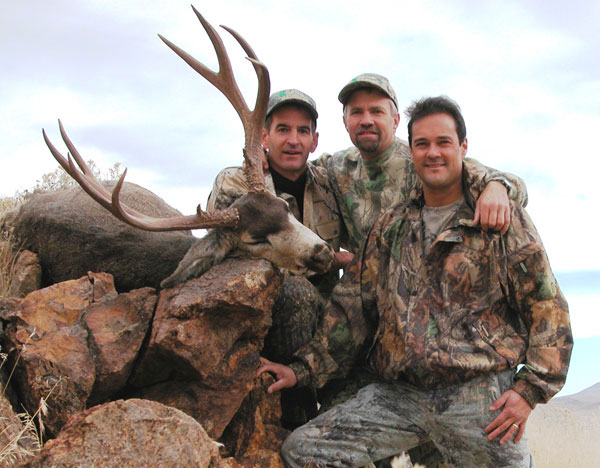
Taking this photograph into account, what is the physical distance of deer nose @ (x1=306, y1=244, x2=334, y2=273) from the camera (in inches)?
177

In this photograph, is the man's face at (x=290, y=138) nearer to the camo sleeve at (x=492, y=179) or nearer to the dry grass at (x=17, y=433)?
the camo sleeve at (x=492, y=179)

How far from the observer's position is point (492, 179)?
4.57 metres

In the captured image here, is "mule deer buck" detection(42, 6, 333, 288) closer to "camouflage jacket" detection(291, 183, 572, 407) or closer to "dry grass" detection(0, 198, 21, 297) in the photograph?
"camouflage jacket" detection(291, 183, 572, 407)

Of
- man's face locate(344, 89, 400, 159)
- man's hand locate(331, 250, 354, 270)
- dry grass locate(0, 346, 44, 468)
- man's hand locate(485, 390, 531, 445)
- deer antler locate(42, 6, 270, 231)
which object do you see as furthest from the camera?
man's face locate(344, 89, 400, 159)

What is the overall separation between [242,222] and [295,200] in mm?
1331

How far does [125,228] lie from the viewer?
5.18 meters

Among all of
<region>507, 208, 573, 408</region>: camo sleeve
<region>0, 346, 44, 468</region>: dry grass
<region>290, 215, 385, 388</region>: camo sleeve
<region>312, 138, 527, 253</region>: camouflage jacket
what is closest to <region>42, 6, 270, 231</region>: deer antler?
<region>290, 215, 385, 388</region>: camo sleeve

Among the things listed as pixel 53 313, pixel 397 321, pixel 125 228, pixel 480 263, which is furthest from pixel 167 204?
pixel 480 263

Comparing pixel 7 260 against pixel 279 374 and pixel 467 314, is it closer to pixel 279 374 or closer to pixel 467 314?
pixel 279 374

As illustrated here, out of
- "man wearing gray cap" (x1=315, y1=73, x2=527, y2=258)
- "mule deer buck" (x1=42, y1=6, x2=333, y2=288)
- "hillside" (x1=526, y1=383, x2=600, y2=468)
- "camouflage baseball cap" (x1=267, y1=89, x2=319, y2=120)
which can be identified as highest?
"camouflage baseball cap" (x1=267, y1=89, x2=319, y2=120)

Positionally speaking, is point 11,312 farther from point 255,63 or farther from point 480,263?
point 480,263

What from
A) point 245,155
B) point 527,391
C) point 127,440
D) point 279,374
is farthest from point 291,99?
point 127,440

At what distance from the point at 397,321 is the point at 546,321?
0.95 m

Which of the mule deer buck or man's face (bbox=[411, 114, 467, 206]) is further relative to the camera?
man's face (bbox=[411, 114, 467, 206])
